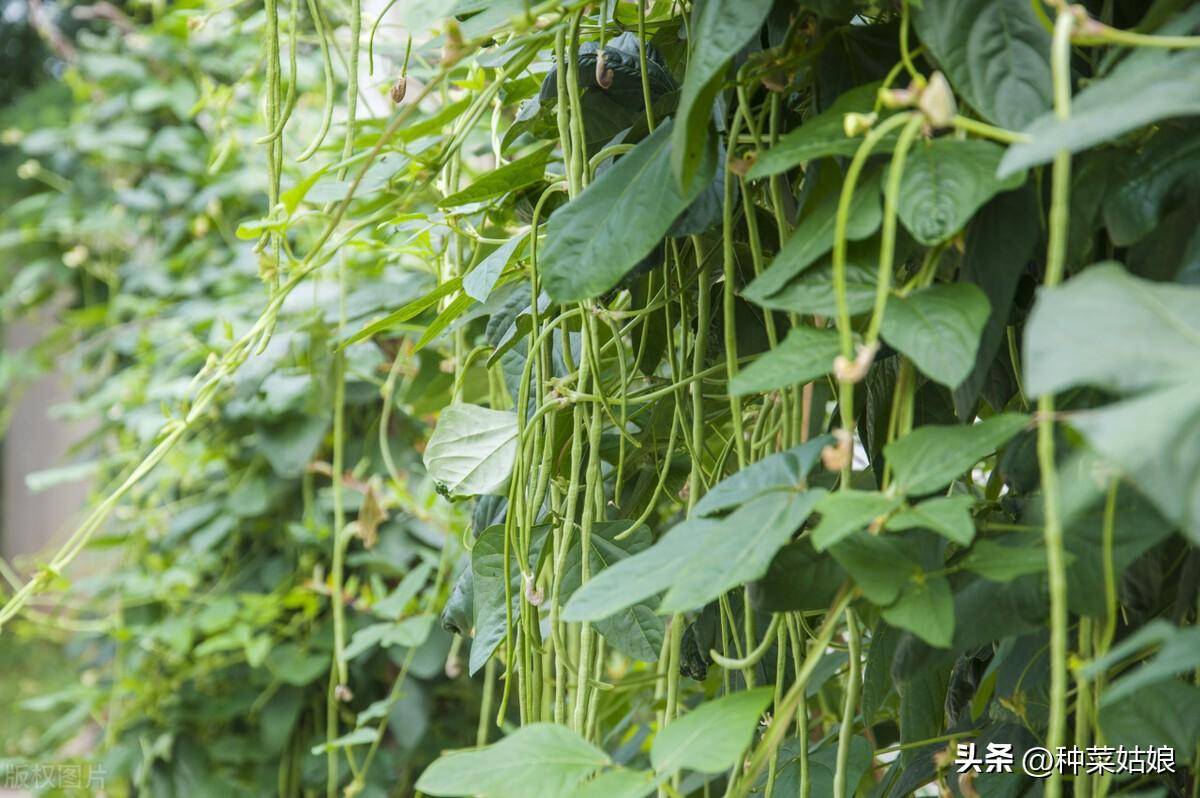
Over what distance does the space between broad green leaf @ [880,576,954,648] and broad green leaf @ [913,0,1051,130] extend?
0.15 metres

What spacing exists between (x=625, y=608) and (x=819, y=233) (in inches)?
8.0

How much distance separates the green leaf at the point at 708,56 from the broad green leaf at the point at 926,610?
6.4 inches

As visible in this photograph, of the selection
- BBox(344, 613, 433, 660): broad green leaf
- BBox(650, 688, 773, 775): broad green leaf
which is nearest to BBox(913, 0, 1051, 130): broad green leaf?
BBox(650, 688, 773, 775): broad green leaf

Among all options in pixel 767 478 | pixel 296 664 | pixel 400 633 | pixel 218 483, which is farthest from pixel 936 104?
pixel 218 483

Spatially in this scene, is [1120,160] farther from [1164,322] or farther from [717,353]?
[717,353]

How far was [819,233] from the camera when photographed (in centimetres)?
39

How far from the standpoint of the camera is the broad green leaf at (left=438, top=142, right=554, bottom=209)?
553 mm

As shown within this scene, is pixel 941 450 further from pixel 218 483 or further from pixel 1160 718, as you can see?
pixel 218 483

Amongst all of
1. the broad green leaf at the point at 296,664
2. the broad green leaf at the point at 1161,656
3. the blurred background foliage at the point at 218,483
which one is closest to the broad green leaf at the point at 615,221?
the broad green leaf at the point at 1161,656

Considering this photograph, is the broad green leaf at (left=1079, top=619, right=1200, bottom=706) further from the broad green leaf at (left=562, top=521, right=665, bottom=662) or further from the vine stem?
the broad green leaf at (left=562, top=521, right=665, bottom=662)

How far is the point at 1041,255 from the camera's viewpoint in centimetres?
41

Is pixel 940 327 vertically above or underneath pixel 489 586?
above

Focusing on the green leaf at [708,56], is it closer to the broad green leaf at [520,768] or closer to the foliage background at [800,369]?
the foliage background at [800,369]

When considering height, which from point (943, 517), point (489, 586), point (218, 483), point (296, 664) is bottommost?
point (296, 664)
